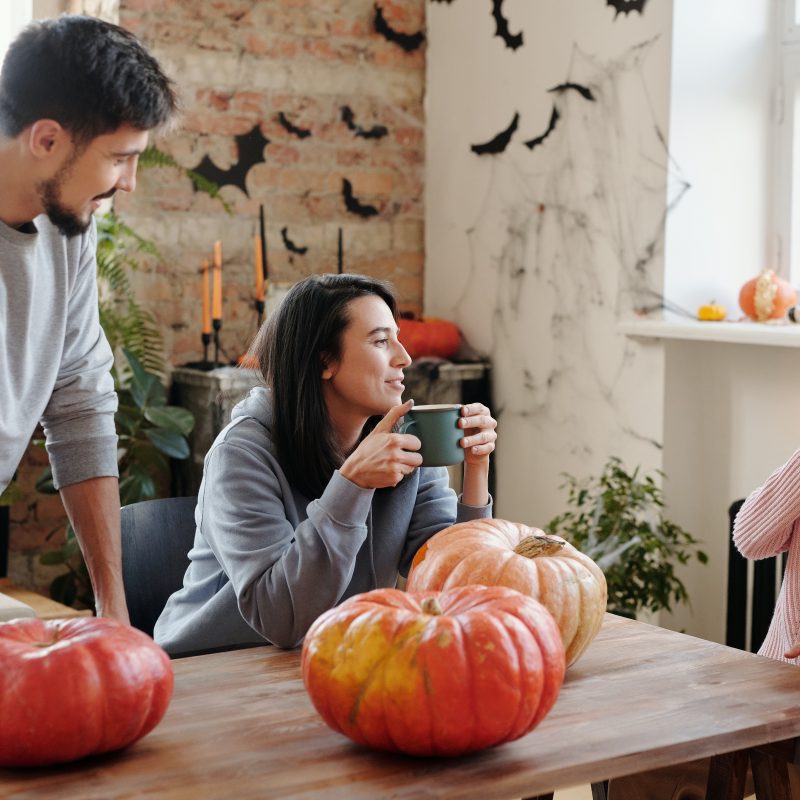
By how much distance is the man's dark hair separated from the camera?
1.53m

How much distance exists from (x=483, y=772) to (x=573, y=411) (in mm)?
2607

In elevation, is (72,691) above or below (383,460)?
below

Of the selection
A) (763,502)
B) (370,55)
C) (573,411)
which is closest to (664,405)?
(573,411)

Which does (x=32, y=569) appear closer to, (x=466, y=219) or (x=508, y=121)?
(x=466, y=219)

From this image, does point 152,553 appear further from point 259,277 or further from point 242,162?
point 242,162

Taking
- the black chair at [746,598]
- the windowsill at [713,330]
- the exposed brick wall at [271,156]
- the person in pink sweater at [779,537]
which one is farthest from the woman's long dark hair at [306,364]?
the exposed brick wall at [271,156]

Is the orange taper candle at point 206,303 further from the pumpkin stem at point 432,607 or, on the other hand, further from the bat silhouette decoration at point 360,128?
the pumpkin stem at point 432,607

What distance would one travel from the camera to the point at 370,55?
4.06 metres

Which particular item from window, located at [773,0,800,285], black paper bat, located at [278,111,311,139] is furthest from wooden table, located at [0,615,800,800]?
black paper bat, located at [278,111,311,139]

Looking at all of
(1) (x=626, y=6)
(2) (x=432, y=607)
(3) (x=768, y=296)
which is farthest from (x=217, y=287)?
(2) (x=432, y=607)

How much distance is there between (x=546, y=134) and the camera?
143 inches

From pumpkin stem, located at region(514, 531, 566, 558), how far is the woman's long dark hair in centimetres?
45

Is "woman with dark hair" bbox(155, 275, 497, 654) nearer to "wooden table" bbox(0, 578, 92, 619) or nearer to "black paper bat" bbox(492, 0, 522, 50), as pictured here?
"wooden table" bbox(0, 578, 92, 619)

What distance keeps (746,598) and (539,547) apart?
177 cm
